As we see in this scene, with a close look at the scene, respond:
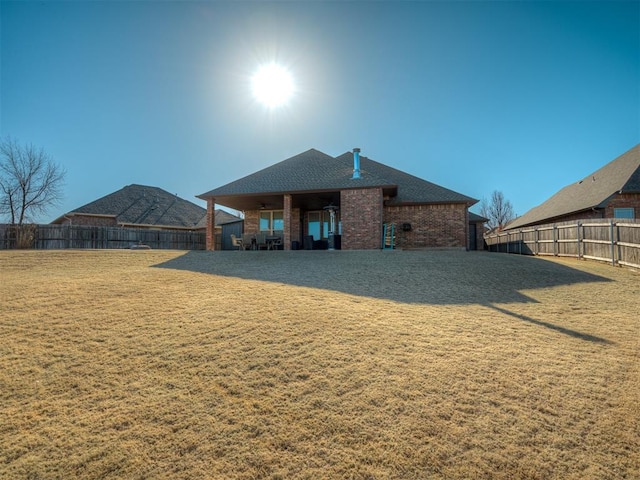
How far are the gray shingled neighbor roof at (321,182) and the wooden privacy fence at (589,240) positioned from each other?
384 cm

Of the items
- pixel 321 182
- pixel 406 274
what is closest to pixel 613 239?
pixel 406 274

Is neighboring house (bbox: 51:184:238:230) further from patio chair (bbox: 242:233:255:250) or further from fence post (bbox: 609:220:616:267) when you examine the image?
fence post (bbox: 609:220:616:267)

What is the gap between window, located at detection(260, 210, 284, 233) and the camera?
19625 millimetres

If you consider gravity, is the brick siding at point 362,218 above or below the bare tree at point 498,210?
below

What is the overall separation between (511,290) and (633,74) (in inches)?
580

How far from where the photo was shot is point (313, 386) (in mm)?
3156

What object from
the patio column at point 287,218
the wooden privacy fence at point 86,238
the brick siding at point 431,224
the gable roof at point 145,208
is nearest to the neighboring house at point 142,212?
the gable roof at point 145,208

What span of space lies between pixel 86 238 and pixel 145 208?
369 inches

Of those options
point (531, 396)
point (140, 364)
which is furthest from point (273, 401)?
point (531, 396)

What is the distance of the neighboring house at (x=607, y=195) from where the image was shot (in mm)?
→ 17953

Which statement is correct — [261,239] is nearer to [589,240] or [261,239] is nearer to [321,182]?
[321,182]

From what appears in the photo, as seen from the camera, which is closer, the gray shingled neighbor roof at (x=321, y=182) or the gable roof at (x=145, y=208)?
the gray shingled neighbor roof at (x=321, y=182)

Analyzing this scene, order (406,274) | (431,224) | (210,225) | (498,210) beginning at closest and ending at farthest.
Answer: (406,274), (210,225), (431,224), (498,210)

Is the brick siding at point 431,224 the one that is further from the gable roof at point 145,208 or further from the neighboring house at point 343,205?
the gable roof at point 145,208
